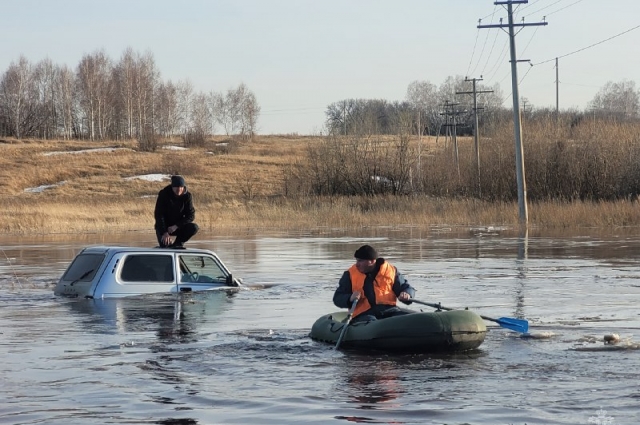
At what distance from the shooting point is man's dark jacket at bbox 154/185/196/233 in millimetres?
20219

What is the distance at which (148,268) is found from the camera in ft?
62.2

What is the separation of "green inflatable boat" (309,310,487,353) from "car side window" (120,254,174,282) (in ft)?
19.9

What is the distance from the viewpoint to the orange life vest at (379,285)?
560 inches

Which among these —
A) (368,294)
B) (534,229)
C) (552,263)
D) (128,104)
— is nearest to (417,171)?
(534,229)

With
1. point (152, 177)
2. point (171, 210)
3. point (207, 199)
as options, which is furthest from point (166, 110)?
point (171, 210)

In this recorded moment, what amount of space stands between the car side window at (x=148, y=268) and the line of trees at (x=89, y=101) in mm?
123632

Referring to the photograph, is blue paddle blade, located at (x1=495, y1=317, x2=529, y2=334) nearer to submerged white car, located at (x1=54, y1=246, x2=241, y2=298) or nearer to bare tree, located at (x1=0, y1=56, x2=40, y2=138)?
submerged white car, located at (x1=54, y1=246, x2=241, y2=298)

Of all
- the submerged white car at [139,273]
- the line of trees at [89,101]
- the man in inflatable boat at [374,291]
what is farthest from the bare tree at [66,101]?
the man in inflatable boat at [374,291]

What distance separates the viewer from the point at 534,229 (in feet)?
155

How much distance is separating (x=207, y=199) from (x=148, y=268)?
2418 inches

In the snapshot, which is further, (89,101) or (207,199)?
(89,101)

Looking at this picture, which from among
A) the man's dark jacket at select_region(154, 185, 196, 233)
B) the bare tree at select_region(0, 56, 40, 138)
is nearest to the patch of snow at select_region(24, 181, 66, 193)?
the bare tree at select_region(0, 56, 40, 138)

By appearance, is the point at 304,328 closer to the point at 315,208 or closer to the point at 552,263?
the point at 552,263

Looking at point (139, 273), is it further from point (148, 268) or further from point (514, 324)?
point (514, 324)
